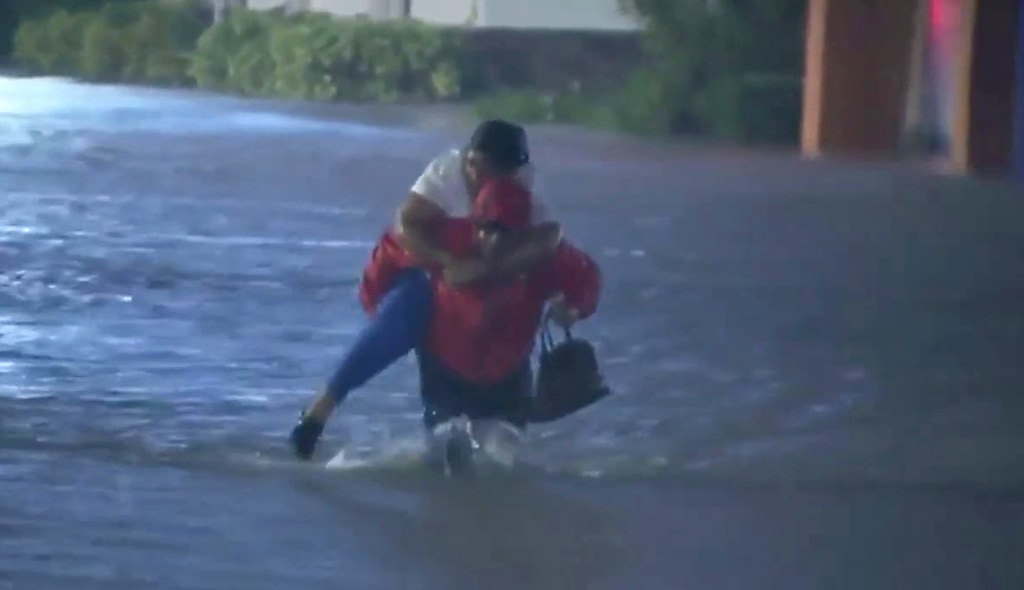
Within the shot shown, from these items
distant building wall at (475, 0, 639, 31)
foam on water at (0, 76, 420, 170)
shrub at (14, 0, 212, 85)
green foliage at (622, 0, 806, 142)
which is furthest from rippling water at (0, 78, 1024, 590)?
shrub at (14, 0, 212, 85)

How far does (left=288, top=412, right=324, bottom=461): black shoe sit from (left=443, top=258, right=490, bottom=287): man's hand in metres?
0.65

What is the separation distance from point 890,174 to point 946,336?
42.4 feet

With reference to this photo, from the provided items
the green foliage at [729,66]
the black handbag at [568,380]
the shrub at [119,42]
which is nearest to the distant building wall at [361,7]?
the shrub at [119,42]

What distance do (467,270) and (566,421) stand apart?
5.46ft

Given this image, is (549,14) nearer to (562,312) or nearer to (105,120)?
(105,120)

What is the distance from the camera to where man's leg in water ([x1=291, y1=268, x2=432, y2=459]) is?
818cm

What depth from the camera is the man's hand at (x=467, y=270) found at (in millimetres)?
8102

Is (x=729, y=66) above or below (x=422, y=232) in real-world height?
below

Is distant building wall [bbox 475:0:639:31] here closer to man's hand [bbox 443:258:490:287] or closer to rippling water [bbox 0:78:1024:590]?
rippling water [bbox 0:78:1024:590]

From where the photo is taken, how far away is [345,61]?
44.2 m

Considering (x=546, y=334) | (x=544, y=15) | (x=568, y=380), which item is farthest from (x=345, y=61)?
(x=568, y=380)

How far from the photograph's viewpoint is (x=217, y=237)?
648 inches

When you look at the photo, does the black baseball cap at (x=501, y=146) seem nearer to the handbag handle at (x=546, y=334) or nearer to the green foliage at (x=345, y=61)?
the handbag handle at (x=546, y=334)

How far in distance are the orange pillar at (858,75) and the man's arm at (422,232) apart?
68.7 feet
